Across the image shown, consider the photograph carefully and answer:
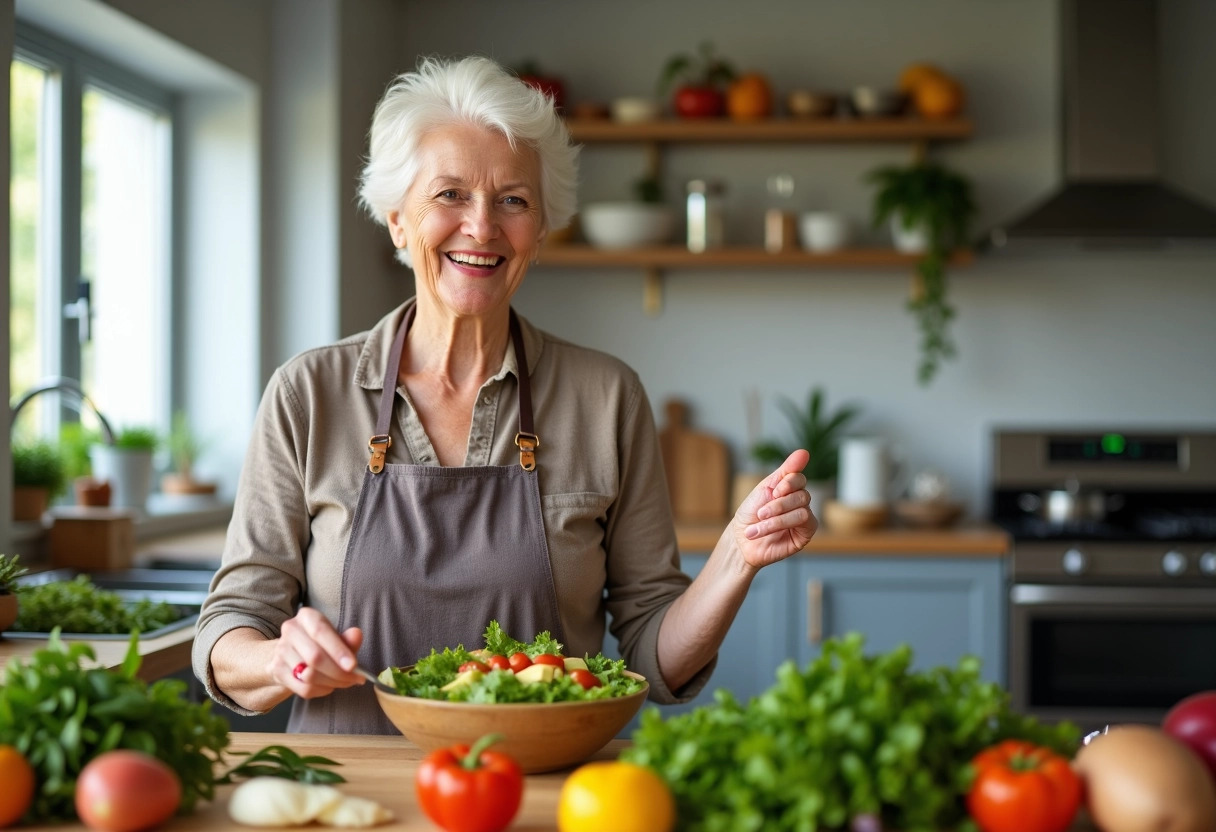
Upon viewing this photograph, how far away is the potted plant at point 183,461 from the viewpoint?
326 centimetres

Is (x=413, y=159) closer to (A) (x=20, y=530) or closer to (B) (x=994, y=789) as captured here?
(B) (x=994, y=789)

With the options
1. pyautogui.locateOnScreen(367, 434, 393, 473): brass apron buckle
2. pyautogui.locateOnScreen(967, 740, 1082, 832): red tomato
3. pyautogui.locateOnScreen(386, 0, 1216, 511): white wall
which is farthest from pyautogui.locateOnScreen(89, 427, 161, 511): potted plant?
pyautogui.locateOnScreen(967, 740, 1082, 832): red tomato

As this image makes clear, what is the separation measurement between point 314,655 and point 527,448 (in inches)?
22.1

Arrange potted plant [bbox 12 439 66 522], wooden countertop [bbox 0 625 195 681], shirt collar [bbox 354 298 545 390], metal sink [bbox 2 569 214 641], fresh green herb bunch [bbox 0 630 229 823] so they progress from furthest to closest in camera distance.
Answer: potted plant [bbox 12 439 66 522] → metal sink [bbox 2 569 214 641] → wooden countertop [bbox 0 625 195 681] → shirt collar [bbox 354 298 545 390] → fresh green herb bunch [bbox 0 630 229 823]

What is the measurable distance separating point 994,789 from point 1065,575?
267 centimetres

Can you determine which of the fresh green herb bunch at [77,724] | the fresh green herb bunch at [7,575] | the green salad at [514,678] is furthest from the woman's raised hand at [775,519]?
the fresh green herb bunch at [7,575]

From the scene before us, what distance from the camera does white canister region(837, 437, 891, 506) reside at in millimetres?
3695

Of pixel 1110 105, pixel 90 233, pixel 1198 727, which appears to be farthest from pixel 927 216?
pixel 1198 727

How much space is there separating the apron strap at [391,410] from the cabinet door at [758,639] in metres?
1.83

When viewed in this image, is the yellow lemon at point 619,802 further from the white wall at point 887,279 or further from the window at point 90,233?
the white wall at point 887,279

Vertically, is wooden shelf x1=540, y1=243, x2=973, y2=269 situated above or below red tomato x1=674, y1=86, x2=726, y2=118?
below

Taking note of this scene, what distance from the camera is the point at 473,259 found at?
1604 millimetres

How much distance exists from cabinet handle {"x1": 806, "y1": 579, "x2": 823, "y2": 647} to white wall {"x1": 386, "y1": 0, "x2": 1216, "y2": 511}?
771 millimetres

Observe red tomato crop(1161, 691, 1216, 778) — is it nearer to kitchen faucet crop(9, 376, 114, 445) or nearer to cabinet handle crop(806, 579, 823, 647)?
kitchen faucet crop(9, 376, 114, 445)
